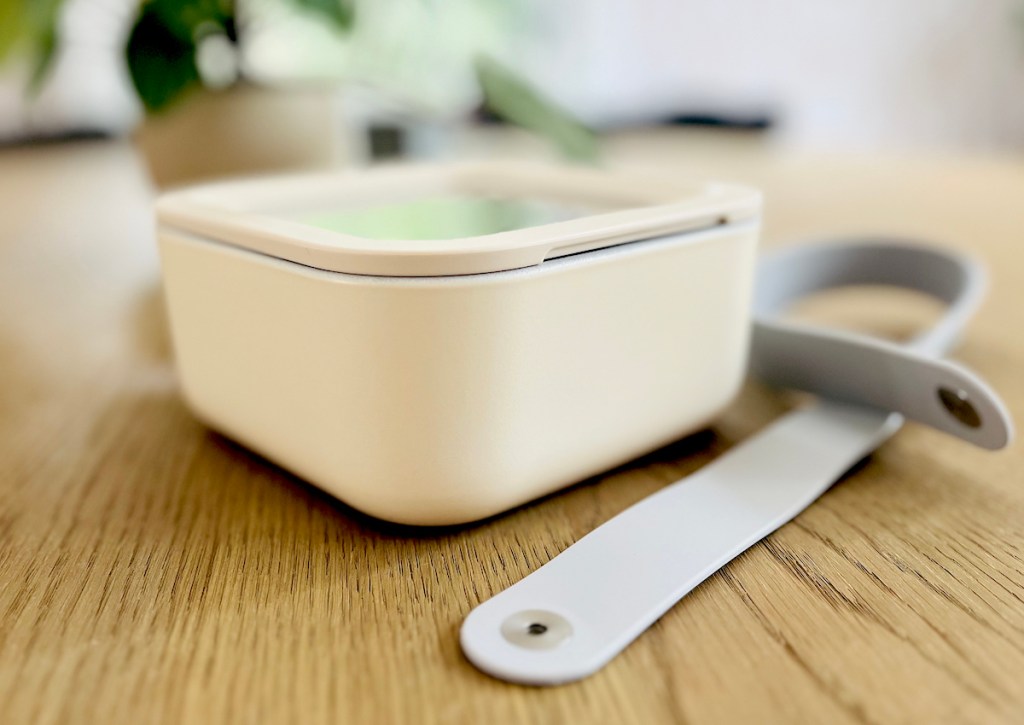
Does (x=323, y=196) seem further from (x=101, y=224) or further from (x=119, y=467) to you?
(x=101, y=224)

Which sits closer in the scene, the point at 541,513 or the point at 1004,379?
the point at 541,513

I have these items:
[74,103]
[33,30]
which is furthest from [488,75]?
[74,103]

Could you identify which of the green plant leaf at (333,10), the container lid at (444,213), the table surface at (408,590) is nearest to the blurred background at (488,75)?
the green plant leaf at (333,10)

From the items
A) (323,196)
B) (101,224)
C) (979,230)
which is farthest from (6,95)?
(979,230)

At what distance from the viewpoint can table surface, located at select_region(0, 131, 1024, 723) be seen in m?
0.19

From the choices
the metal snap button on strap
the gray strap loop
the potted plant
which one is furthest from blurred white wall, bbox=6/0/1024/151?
the metal snap button on strap

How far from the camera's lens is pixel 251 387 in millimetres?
289

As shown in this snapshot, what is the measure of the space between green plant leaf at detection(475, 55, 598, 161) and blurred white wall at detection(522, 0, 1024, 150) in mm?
1427

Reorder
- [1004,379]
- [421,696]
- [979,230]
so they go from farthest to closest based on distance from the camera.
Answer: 1. [979,230]
2. [1004,379]
3. [421,696]

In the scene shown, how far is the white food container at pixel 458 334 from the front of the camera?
0.23 meters

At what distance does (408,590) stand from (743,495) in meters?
0.12

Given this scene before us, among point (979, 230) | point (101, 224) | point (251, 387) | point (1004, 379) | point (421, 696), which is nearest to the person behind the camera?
point (421, 696)

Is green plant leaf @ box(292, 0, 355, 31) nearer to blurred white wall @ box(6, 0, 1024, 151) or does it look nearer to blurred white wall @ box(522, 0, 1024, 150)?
blurred white wall @ box(6, 0, 1024, 151)

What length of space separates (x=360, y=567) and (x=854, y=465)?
0.19 meters
